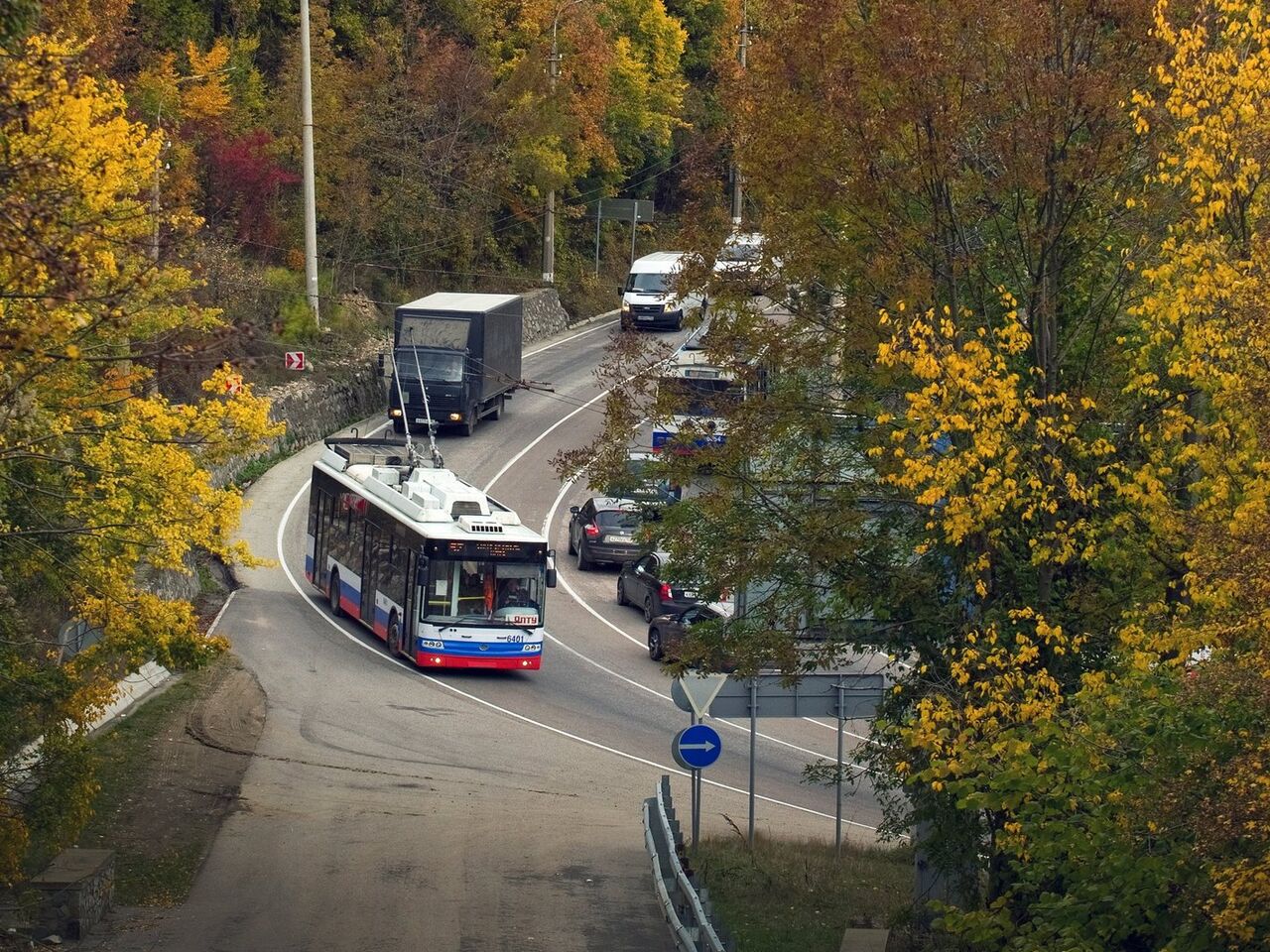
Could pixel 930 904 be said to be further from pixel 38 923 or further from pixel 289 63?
pixel 289 63

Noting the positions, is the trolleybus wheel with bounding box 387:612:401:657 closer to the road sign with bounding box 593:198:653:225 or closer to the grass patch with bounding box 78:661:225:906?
the grass patch with bounding box 78:661:225:906

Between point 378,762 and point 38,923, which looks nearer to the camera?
point 38,923

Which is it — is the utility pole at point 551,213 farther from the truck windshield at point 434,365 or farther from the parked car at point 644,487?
the parked car at point 644,487

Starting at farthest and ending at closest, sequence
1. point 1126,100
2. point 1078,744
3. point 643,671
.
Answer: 1. point 643,671
2. point 1126,100
3. point 1078,744

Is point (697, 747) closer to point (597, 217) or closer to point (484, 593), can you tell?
point (484, 593)

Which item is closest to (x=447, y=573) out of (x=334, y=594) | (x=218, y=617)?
(x=334, y=594)

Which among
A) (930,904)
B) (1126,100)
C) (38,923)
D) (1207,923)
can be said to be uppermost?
(1126,100)

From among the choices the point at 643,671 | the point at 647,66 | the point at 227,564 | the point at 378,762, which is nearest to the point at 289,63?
the point at 647,66
